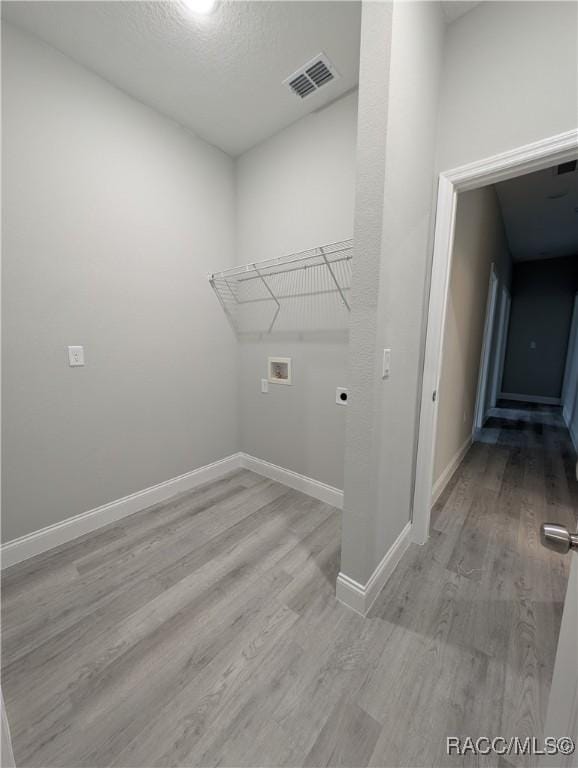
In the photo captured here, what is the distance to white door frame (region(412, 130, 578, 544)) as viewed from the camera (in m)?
1.34

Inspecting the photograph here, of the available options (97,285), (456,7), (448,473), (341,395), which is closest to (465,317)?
(448,473)

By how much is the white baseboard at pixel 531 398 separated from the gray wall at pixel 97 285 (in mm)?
6991

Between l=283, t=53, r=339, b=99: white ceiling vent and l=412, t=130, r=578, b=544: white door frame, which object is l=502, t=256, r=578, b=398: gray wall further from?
l=283, t=53, r=339, b=99: white ceiling vent

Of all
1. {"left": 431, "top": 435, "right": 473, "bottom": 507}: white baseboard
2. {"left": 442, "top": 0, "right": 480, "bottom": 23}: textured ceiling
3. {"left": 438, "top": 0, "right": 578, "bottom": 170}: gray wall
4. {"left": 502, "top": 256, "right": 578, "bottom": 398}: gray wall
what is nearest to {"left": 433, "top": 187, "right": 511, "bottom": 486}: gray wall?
{"left": 431, "top": 435, "right": 473, "bottom": 507}: white baseboard

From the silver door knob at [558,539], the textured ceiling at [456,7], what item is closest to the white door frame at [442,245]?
the textured ceiling at [456,7]

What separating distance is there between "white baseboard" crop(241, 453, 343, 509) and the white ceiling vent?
8.72ft

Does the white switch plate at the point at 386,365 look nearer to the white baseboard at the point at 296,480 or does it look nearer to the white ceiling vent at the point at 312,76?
the white baseboard at the point at 296,480

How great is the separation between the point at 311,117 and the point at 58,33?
145cm

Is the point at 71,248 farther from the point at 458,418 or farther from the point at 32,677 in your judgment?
the point at 458,418

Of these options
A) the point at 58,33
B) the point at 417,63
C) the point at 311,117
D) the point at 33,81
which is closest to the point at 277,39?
the point at 311,117

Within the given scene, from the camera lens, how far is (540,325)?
245 inches

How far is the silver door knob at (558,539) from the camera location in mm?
561

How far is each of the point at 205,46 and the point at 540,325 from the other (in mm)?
7331

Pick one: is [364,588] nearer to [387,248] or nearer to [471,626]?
[471,626]
